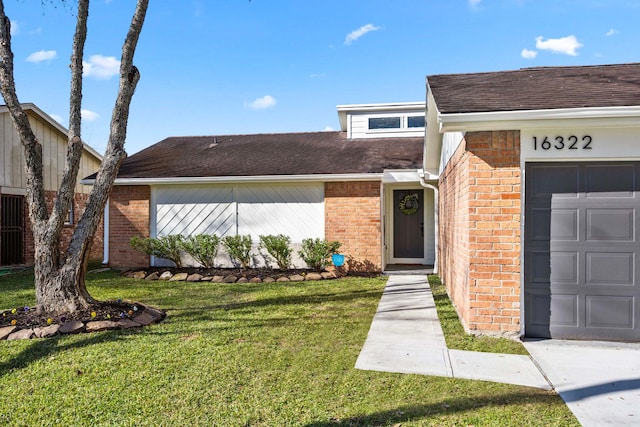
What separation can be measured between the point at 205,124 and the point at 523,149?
16861 mm

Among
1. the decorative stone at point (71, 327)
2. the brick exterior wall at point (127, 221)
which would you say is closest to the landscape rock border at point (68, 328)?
the decorative stone at point (71, 327)

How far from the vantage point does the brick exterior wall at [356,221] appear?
35.1 ft

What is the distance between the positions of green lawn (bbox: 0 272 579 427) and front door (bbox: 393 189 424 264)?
670 centimetres

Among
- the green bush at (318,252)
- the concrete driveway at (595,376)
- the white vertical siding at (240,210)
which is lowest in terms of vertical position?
the concrete driveway at (595,376)

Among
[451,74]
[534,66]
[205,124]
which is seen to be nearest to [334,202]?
[451,74]

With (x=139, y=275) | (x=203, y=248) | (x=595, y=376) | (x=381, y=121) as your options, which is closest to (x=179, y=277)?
(x=203, y=248)

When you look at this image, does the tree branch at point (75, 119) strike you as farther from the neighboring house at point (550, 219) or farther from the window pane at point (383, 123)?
the window pane at point (383, 123)

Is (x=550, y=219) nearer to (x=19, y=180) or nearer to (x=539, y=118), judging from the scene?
(x=539, y=118)

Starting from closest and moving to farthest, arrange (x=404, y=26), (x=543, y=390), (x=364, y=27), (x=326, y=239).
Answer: (x=543, y=390) < (x=326, y=239) < (x=404, y=26) < (x=364, y=27)

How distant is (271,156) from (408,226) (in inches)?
184

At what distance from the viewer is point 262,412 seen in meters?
3.11

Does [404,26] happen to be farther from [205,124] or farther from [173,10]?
[205,124]

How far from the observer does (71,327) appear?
17.4 feet

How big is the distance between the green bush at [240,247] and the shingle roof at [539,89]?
6404mm
